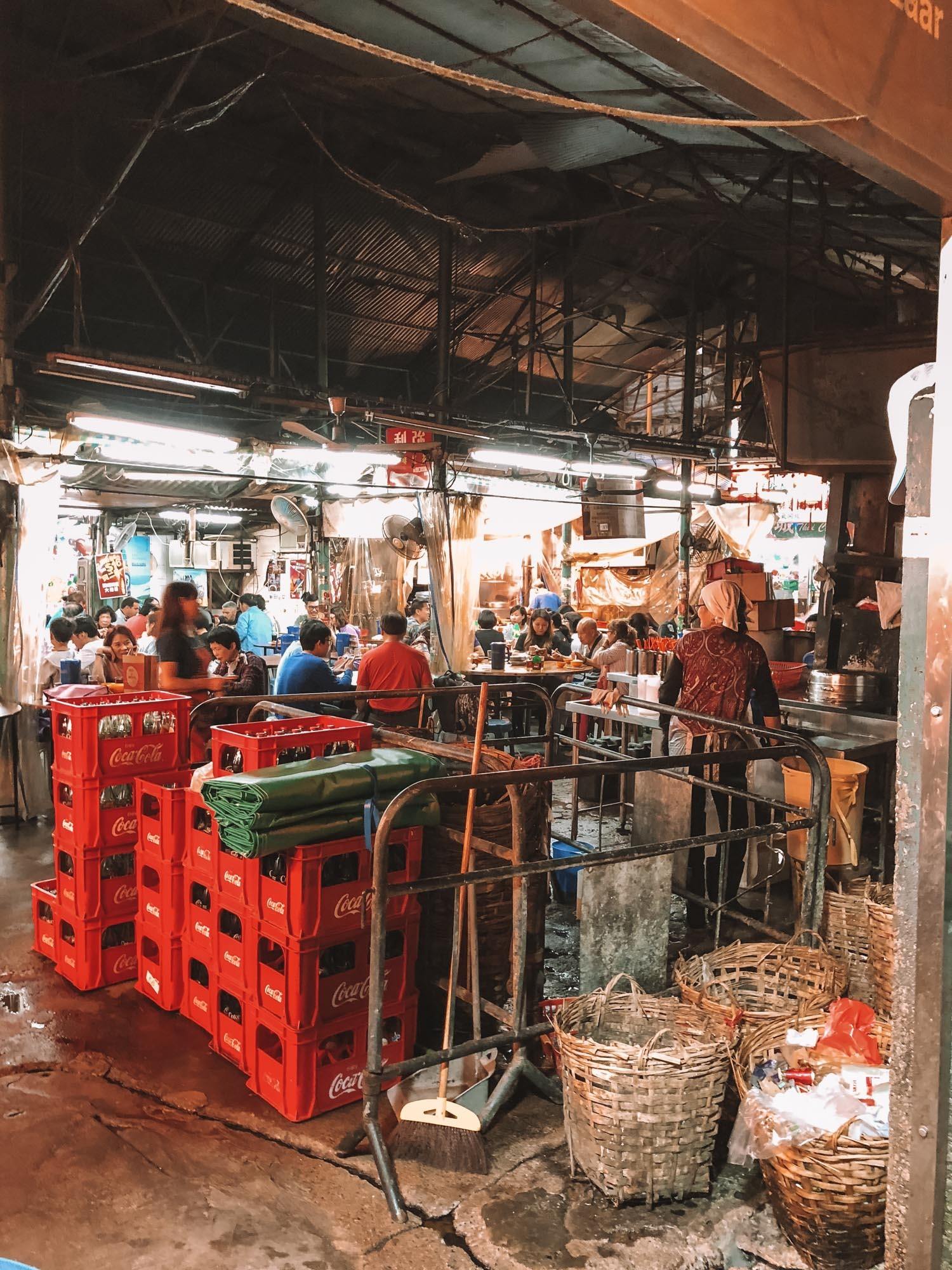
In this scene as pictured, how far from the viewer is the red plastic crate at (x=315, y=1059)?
3.88 meters

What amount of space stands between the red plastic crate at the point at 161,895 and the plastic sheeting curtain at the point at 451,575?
23.8 ft

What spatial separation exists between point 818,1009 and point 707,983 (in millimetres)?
481

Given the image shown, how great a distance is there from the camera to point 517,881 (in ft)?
13.0

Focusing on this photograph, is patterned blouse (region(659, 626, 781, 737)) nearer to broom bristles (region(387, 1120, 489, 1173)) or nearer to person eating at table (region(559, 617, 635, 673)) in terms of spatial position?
person eating at table (region(559, 617, 635, 673))

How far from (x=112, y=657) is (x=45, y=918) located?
12.9 feet

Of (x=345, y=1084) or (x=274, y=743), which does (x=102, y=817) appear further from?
(x=345, y=1084)

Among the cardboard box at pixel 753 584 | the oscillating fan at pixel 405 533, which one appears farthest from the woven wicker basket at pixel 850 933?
the oscillating fan at pixel 405 533

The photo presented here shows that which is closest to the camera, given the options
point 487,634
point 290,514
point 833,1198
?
point 833,1198

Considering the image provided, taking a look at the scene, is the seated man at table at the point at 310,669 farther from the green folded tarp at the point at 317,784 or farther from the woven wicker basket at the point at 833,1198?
the woven wicker basket at the point at 833,1198

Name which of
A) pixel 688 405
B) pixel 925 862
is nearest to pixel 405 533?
pixel 688 405

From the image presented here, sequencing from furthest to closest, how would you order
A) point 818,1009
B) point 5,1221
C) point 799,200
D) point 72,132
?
point 799,200 < point 72,132 < point 818,1009 < point 5,1221

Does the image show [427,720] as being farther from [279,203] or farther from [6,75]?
[6,75]

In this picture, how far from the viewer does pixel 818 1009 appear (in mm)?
3670

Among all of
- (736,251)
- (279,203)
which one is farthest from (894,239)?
(279,203)
